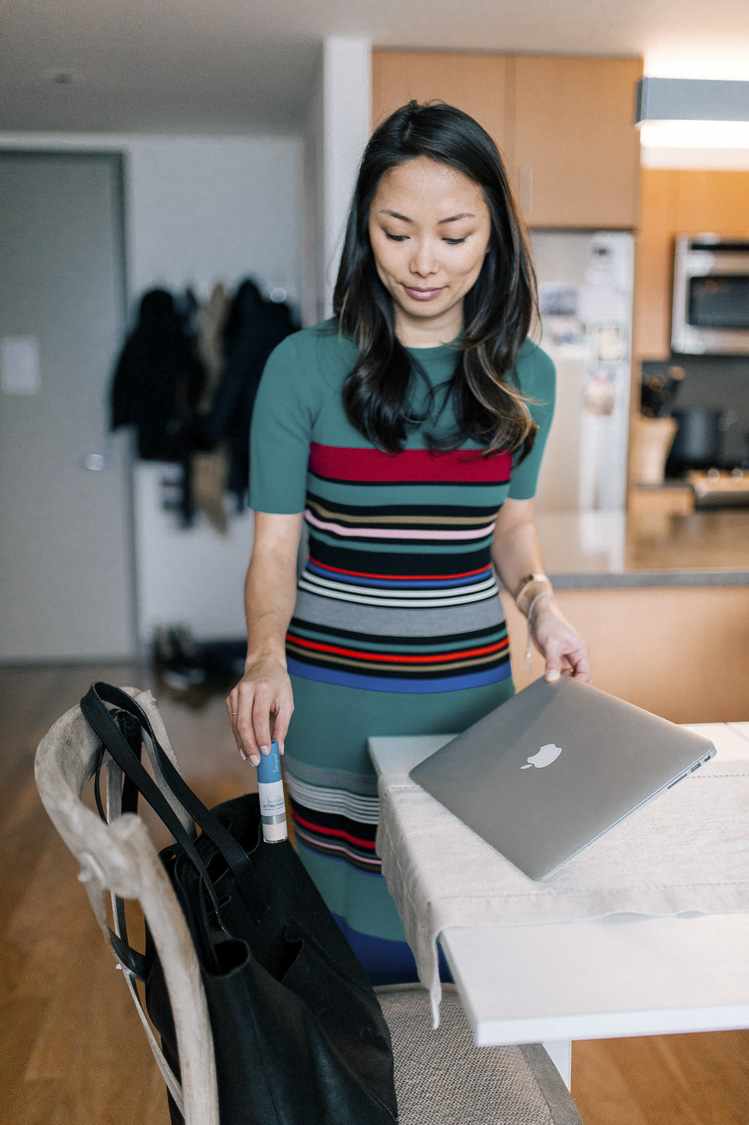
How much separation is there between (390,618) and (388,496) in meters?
0.16

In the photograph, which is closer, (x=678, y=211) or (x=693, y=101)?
(x=693, y=101)

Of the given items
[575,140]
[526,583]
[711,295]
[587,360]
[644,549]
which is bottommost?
[644,549]

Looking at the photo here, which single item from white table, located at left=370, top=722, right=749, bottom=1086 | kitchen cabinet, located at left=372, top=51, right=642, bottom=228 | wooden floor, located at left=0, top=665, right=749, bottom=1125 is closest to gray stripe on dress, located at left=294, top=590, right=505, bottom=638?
white table, located at left=370, top=722, right=749, bottom=1086

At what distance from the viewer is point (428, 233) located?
3.60 feet

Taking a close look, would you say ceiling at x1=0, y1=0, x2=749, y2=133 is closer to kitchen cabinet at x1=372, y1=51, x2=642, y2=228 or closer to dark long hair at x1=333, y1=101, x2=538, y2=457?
kitchen cabinet at x1=372, y1=51, x2=642, y2=228

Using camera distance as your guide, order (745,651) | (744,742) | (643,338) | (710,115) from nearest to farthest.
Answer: (744,742) < (710,115) < (745,651) < (643,338)

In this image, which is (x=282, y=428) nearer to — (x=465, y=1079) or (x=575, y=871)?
(x=575, y=871)

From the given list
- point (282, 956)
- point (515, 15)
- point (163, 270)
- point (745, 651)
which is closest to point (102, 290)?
point (163, 270)

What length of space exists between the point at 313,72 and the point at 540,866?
2.91 meters

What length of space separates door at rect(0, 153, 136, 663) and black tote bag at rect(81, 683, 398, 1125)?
3.31 m

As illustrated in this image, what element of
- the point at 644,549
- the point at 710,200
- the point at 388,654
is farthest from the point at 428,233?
the point at 710,200

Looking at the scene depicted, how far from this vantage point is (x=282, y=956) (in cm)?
85

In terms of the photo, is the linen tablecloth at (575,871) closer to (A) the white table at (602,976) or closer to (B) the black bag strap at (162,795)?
(A) the white table at (602,976)

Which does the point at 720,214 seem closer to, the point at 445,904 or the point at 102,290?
the point at 102,290
